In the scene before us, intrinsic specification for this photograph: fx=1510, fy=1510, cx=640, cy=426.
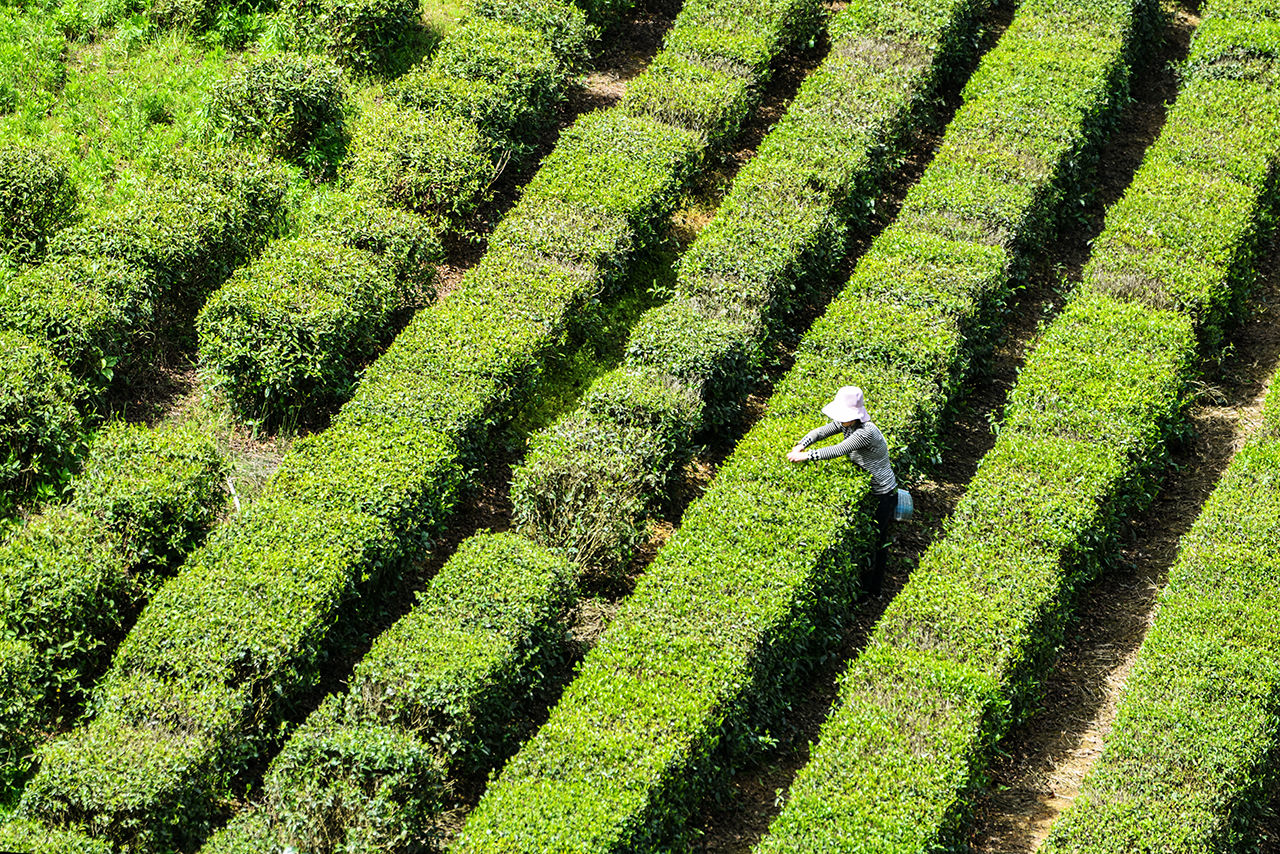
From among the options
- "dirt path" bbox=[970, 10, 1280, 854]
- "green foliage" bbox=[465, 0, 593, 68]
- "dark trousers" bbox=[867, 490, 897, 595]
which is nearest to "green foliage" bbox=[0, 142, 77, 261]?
"green foliage" bbox=[465, 0, 593, 68]

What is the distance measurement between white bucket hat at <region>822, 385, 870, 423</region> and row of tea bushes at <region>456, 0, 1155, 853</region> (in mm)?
498

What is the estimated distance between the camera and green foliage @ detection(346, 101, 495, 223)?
17375 millimetres

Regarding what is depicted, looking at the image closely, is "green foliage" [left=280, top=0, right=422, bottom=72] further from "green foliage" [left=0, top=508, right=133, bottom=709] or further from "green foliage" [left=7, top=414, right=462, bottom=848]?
"green foliage" [left=0, top=508, right=133, bottom=709]

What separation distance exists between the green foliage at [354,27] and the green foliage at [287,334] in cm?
478

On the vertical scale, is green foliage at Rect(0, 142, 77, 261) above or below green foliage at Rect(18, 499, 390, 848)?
above

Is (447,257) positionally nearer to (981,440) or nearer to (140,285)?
(140,285)

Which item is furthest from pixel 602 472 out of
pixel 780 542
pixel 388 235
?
pixel 388 235

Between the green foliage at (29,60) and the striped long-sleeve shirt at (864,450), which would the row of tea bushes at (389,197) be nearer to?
the green foliage at (29,60)

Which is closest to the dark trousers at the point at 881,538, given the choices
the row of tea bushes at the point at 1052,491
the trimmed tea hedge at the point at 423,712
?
the row of tea bushes at the point at 1052,491

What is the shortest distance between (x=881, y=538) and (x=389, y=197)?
704cm

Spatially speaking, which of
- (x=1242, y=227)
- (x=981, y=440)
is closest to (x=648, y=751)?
(x=981, y=440)

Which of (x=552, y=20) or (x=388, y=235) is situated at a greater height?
(x=552, y=20)

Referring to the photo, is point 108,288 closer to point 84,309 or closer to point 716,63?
point 84,309

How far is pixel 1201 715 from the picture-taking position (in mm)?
12523
